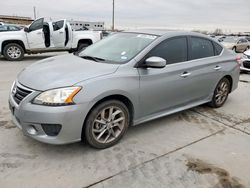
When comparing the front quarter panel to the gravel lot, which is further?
the front quarter panel

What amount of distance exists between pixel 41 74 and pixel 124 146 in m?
1.44

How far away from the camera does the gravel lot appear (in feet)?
7.70

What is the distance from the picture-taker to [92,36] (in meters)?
10.7

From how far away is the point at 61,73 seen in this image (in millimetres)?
2715

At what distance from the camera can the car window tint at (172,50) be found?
10.7 feet

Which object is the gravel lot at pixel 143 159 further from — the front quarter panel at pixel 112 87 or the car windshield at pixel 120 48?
the car windshield at pixel 120 48

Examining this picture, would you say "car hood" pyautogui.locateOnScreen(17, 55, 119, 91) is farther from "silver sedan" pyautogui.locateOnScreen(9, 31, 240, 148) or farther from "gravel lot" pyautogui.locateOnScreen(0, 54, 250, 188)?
"gravel lot" pyautogui.locateOnScreen(0, 54, 250, 188)

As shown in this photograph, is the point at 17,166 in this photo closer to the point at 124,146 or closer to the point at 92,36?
the point at 124,146

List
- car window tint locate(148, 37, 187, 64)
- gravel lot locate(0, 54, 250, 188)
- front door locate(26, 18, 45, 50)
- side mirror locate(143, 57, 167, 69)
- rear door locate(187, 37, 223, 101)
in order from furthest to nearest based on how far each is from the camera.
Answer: front door locate(26, 18, 45, 50), rear door locate(187, 37, 223, 101), car window tint locate(148, 37, 187, 64), side mirror locate(143, 57, 167, 69), gravel lot locate(0, 54, 250, 188)

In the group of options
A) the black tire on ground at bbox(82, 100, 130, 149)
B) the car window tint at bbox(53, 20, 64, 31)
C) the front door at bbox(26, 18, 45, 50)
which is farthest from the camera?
the car window tint at bbox(53, 20, 64, 31)

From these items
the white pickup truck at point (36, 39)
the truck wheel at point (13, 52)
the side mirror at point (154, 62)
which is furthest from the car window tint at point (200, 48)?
the truck wheel at point (13, 52)

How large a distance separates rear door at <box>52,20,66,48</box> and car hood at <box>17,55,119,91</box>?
7088mm

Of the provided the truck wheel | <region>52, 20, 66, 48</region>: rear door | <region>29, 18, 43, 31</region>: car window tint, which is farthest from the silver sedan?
the truck wheel

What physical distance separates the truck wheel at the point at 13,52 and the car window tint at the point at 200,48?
26.3 ft
